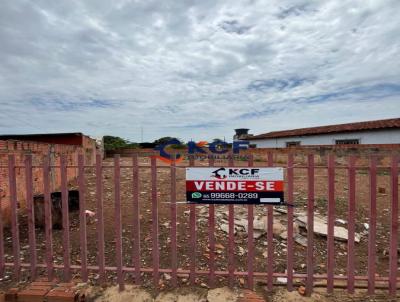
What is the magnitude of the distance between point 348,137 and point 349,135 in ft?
0.57

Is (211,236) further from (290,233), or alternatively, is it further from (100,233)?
(100,233)

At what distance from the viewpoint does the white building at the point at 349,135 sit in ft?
49.9

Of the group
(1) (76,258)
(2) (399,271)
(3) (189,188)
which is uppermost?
(3) (189,188)

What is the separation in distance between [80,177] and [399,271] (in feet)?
12.8

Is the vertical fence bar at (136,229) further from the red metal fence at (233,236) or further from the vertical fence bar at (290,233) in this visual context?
the vertical fence bar at (290,233)

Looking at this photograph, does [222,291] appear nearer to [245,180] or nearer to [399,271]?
[245,180]

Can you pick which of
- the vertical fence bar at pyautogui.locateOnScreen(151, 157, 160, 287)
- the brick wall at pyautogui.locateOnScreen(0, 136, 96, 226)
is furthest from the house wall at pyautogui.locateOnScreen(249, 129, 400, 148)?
the brick wall at pyautogui.locateOnScreen(0, 136, 96, 226)

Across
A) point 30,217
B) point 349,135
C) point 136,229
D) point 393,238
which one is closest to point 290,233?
point 393,238

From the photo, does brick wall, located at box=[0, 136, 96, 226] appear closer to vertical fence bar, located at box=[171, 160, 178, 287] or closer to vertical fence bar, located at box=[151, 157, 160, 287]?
vertical fence bar, located at box=[151, 157, 160, 287]

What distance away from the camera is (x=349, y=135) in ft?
59.0

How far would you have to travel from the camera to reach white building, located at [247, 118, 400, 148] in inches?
599

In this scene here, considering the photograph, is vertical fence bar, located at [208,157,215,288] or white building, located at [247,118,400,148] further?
white building, located at [247,118,400,148]

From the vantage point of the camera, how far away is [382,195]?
22.1 ft

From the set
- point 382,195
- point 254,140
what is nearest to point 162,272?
point 382,195
